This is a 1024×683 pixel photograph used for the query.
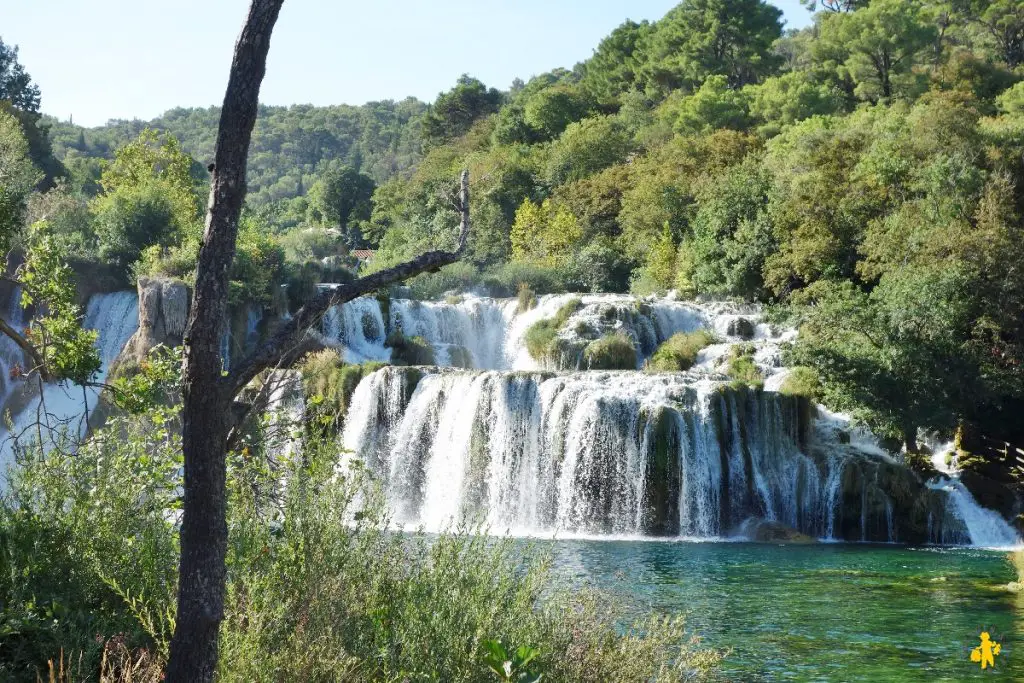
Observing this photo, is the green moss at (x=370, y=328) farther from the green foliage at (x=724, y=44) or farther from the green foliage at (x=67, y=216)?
the green foliage at (x=724, y=44)

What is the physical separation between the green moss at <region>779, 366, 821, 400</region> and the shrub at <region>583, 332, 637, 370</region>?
4924mm

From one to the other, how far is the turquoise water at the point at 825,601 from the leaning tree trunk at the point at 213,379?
665 centimetres

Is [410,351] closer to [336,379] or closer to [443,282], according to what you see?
[336,379]

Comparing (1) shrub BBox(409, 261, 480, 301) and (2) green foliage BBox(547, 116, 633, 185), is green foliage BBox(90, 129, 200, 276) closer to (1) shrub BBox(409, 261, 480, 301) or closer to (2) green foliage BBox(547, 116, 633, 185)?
(1) shrub BBox(409, 261, 480, 301)

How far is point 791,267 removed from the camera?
32.3 metres

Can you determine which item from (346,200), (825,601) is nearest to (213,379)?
(825,601)

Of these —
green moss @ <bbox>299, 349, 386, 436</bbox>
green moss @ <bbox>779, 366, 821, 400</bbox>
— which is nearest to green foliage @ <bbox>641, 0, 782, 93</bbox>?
green moss @ <bbox>779, 366, 821, 400</bbox>

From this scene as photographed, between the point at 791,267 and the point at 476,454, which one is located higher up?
the point at 791,267

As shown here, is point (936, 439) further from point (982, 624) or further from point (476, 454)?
point (982, 624)

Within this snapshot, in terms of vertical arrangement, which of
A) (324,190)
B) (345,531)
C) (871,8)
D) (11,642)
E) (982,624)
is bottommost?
(982,624)

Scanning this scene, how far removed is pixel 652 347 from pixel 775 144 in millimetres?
15429

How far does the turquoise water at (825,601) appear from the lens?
11188mm

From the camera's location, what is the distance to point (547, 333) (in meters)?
29.7

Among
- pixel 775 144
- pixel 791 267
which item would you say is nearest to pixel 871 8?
pixel 775 144
